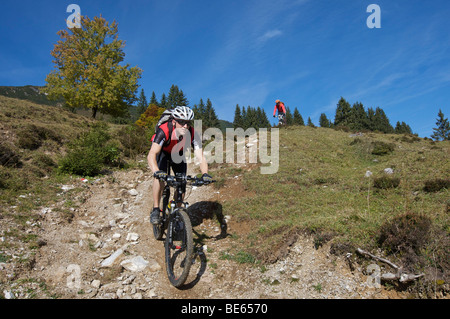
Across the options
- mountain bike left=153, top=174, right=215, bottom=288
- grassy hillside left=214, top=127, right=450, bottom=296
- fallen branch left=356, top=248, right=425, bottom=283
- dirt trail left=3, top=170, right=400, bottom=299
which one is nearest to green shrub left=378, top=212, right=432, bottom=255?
grassy hillside left=214, top=127, right=450, bottom=296

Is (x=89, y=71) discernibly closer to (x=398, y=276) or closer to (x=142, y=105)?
(x=398, y=276)

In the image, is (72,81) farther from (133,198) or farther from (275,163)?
(275,163)

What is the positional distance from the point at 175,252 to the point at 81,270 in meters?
1.70

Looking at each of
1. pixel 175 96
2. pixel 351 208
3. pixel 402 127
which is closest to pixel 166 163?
pixel 351 208

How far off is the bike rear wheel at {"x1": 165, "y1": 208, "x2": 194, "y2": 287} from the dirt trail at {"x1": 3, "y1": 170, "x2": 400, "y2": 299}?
202mm

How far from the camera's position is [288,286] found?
13.0 ft

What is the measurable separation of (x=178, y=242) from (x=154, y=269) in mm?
709

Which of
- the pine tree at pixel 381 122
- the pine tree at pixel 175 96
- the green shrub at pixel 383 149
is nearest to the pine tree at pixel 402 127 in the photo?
the pine tree at pixel 381 122

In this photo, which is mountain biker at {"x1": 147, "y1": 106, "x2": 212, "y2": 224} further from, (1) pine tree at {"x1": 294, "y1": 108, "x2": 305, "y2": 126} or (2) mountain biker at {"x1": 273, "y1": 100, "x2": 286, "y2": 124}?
(1) pine tree at {"x1": 294, "y1": 108, "x2": 305, "y2": 126}

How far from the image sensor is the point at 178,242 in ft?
15.2

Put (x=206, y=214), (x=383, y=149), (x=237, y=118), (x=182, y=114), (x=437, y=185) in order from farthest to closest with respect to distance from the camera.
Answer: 1. (x=237, y=118)
2. (x=383, y=149)
3. (x=206, y=214)
4. (x=437, y=185)
5. (x=182, y=114)

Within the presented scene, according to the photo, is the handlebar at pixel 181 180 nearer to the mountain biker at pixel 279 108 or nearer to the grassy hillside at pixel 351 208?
the grassy hillside at pixel 351 208

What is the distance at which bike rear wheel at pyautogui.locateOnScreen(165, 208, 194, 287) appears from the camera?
4.02 meters
